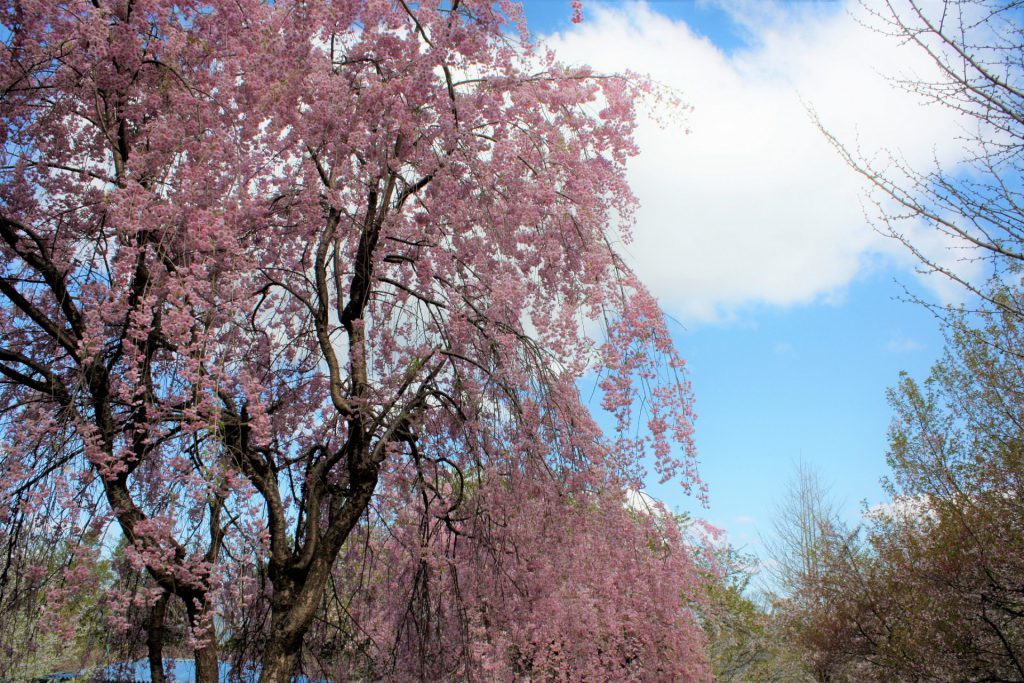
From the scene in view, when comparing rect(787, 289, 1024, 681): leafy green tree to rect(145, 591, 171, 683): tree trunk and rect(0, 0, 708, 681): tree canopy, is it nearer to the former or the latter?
rect(0, 0, 708, 681): tree canopy

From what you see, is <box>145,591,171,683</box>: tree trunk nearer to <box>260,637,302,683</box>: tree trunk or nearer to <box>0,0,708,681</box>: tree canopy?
<box>0,0,708,681</box>: tree canopy

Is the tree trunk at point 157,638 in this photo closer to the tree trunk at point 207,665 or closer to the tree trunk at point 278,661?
the tree trunk at point 207,665

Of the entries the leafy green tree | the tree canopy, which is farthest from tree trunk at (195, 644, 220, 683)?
the leafy green tree

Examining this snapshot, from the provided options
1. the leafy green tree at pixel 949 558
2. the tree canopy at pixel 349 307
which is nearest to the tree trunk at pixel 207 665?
the tree canopy at pixel 349 307

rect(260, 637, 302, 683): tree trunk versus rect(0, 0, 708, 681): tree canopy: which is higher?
rect(0, 0, 708, 681): tree canopy

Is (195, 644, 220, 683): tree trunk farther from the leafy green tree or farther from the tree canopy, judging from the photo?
the leafy green tree

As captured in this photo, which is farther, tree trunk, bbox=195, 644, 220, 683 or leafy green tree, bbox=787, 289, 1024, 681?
leafy green tree, bbox=787, 289, 1024, 681

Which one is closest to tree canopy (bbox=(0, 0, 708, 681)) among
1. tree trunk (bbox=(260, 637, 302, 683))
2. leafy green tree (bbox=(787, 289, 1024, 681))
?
tree trunk (bbox=(260, 637, 302, 683))

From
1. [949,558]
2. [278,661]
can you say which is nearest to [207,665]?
[278,661]

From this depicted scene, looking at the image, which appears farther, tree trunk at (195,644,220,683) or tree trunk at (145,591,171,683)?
tree trunk at (145,591,171,683)

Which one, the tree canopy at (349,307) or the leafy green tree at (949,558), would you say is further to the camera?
the leafy green tree at (949,558)

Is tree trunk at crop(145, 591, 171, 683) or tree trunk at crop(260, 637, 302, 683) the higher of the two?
tree trunk at crop(145, 591, 171, 683)

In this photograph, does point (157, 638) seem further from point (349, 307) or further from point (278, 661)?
point (349, 307)

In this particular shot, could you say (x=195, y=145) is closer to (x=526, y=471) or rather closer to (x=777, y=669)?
(x=526, y=471)
